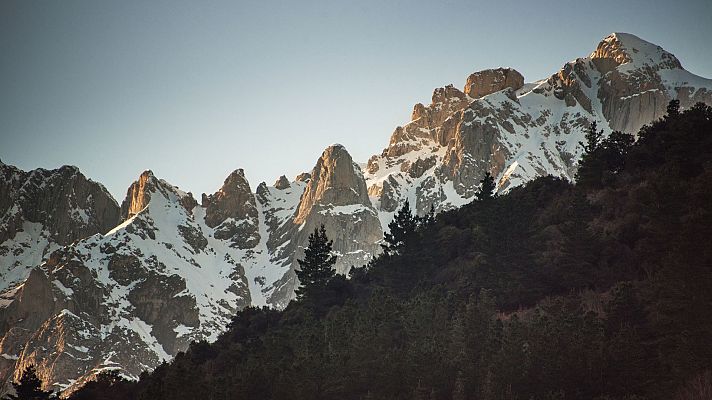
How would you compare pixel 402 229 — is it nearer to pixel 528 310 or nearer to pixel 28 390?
pixel 528 310

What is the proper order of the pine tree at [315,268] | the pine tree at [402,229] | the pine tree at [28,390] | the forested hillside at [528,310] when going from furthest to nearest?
the pine tree at [402,229] → the pine tree at [315,268] → the pine tree at [28,390] → the forested hillside at [528,310]

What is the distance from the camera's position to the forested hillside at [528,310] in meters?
36.1

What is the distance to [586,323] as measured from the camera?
37.5 m

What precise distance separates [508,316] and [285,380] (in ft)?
47.2

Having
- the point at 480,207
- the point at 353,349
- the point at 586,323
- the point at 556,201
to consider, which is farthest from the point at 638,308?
the point at 480,207

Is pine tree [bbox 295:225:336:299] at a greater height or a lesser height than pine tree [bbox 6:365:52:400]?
greater

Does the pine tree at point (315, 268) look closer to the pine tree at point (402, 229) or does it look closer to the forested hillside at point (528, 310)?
the forested hillside at point (528, 310)

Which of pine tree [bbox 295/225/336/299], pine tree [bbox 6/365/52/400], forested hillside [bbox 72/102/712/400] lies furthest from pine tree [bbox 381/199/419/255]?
pine tree [bbox 6/365/52/400]

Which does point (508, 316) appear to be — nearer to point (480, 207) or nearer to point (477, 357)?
point (477, 357)

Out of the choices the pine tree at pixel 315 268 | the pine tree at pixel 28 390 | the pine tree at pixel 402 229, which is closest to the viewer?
the pine tree at pixel 28 390

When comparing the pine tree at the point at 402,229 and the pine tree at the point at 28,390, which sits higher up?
the pine tree at the point at 402,229

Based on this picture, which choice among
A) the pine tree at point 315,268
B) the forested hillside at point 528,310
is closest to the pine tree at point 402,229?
the forested hillside at point 528,310

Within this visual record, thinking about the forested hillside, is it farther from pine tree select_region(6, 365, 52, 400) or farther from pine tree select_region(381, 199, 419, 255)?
pine tree select_region(6, 365, 52, 400)

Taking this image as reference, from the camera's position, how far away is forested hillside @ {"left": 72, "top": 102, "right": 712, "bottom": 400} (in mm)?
36062
